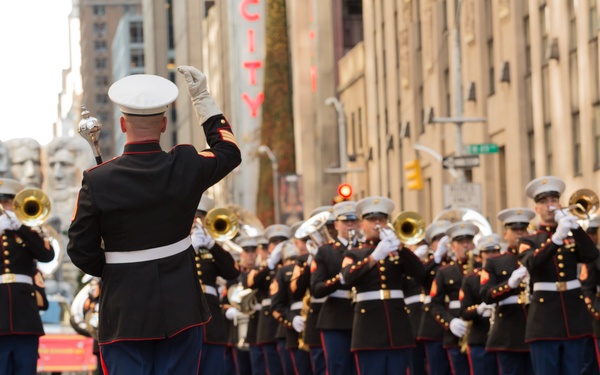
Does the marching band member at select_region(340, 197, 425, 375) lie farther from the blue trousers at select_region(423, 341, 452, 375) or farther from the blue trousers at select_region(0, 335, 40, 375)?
the blue trousers at select_region(423, 341, 452, 375)

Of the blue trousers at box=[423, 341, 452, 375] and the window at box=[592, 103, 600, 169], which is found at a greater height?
the window at box=[592, 103, 600, 169]

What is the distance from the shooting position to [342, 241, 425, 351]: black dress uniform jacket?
15055 millimetres

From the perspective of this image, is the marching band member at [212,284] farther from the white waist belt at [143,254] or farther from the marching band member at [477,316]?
the white waist belt at [143,254]

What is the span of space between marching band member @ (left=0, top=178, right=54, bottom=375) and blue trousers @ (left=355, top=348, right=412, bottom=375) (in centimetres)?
299

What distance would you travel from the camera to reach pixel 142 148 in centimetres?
907

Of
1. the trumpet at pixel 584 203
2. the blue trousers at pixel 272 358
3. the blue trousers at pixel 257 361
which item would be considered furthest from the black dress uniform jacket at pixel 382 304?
the blue trousers at pixel 257 361

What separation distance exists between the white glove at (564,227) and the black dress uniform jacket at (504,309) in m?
1.80

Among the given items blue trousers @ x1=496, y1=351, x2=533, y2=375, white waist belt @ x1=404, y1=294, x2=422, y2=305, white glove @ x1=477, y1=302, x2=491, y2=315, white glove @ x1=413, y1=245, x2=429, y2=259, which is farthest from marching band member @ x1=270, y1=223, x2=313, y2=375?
blue trousers @ x1=496, y1=351, x2=533, y2=375

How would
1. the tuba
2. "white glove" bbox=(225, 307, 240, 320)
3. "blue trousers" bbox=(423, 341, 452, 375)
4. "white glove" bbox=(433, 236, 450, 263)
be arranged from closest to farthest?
"white glove" bbox=(433, 236, 450, 263), "blue trousers" bbox=(423, 341, 452, 375), "white glove" bbox=(225, 307, 240, 320), the tuba

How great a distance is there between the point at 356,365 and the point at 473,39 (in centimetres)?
3045

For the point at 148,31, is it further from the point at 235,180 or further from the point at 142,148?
the point at 142,148

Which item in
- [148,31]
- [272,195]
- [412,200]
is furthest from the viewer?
[148,31]

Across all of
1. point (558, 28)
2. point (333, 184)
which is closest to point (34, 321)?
point (558, 28)

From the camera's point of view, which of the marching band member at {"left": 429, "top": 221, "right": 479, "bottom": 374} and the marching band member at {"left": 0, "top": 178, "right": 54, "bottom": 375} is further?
the marching band member at {"left": 429, "top": 221, "right": 479, "bottom": 374}
